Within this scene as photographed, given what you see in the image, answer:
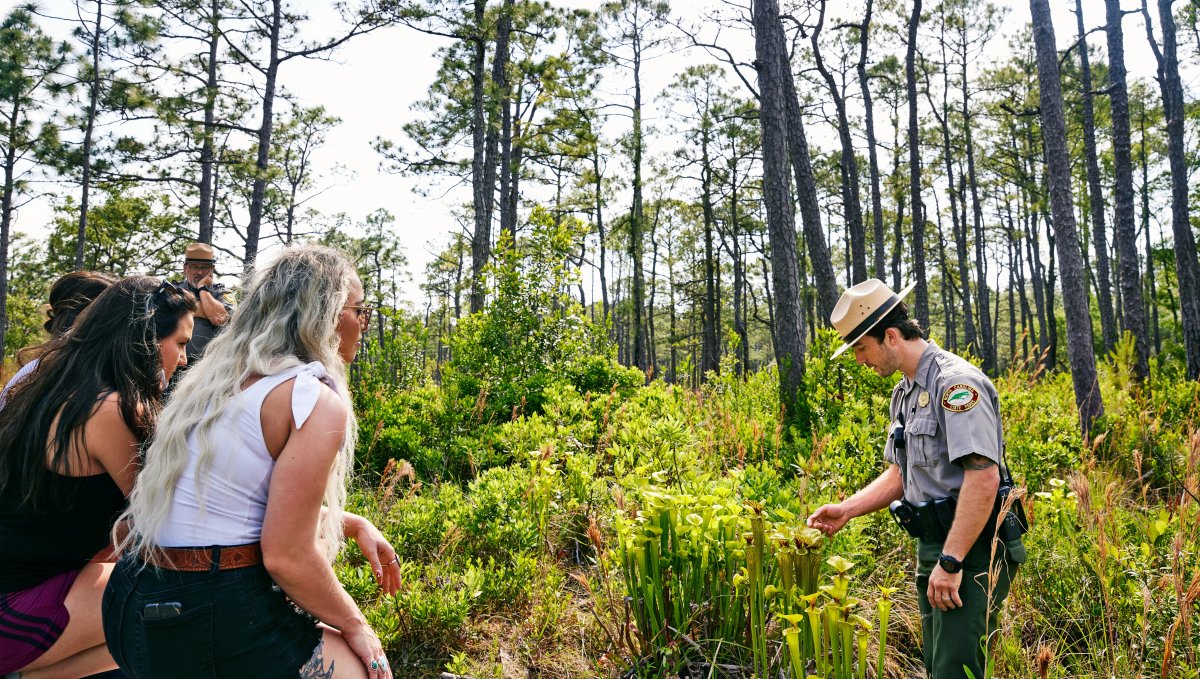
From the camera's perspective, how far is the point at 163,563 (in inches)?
60.2

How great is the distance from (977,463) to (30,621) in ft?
9.75

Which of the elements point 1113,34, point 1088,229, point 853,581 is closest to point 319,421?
point 853,581

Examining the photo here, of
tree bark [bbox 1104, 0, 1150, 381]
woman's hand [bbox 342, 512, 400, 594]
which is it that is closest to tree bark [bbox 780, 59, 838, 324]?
tree bark [bbox 1104, 0, 1150, 381]

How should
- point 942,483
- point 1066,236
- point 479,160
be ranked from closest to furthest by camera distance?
point 942,483 < point 1066,236 < point 479,160

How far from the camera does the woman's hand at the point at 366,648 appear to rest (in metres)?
1.66

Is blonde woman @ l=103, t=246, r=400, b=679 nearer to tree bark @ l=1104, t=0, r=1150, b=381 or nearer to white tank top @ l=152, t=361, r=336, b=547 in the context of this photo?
white tank top @ l=152, t=361, r=336, b=547

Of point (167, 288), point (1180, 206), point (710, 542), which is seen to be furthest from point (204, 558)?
point (1180, 206)

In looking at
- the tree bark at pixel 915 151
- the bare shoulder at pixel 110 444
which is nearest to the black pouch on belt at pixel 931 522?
the bare shoulder at pixel 110 444

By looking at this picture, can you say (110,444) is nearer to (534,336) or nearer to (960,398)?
(960,398)

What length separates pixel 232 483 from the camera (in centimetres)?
154

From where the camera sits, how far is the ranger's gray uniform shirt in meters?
2.18

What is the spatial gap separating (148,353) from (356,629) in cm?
111

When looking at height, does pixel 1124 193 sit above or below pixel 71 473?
above

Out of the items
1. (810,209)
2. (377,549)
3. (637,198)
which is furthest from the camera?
(637,198)
